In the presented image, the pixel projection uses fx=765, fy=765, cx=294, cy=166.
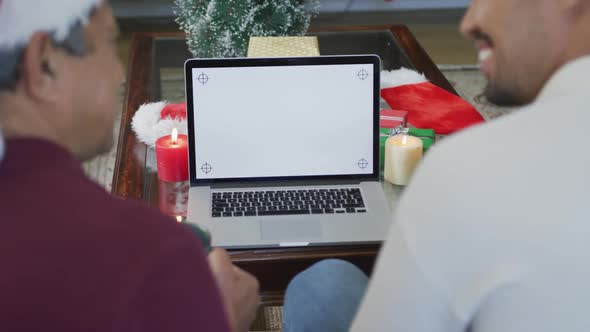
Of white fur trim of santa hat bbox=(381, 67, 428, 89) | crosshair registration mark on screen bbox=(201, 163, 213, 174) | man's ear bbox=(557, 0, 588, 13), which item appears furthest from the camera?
white fur trim of santa hat bbox=(381, 67, 428, 89)

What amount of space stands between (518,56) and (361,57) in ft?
1.76

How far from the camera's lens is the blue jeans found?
1128 millimetres

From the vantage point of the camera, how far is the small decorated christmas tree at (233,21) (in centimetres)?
181

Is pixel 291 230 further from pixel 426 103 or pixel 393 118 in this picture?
pixel 426 103

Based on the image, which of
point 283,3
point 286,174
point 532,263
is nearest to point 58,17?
point 532,263

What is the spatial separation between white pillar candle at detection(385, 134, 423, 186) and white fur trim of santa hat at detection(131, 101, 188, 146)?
401 mm

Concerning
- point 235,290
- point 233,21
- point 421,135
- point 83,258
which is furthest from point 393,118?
point 83,258

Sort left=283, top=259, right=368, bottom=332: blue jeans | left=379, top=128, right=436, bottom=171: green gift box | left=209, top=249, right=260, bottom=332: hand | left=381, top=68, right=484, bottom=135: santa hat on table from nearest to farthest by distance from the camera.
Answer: left=209, top=249, right=260, bottom=332: hand → left=283, top=259, right=368, bottom=332: blue jeans → left=379, top=128, right=436, bottom=171: green gift box → left=381, top=68, right=484, bottom=135: santa hat on table

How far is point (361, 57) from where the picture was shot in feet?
4.46

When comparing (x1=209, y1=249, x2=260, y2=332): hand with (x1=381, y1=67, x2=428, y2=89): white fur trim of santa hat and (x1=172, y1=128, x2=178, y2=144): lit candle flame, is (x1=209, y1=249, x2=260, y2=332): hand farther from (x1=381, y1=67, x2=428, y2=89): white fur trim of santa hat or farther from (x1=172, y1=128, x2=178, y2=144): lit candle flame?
(x1=381, y1=67, x2=428, y2=89): white fur trim of santa hat

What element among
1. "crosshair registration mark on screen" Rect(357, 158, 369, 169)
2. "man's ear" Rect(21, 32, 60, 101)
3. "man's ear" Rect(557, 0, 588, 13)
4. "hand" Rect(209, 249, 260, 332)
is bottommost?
"crosshair registration mark on screen" Rect(357, 158, 369, 169)

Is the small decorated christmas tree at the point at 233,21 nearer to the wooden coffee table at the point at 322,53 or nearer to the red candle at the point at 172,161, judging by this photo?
the wooden coffee table at the point at 322,53

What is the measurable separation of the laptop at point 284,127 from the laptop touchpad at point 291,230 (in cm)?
10

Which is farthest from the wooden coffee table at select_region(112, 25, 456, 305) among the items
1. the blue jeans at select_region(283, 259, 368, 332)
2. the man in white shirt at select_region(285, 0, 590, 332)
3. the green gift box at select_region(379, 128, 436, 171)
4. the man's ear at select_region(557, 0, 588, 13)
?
the man's ear at select_region(557, 0, 588, 13)
